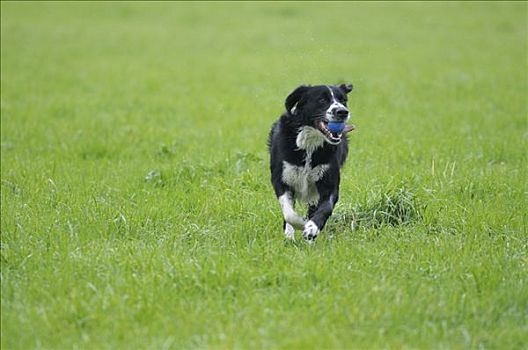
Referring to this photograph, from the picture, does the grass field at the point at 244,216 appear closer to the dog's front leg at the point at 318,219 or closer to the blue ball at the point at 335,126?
the dog's front leg at the point at 318,219

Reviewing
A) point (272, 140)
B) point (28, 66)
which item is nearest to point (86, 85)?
point (28, 66)

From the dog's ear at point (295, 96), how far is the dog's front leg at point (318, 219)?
858 millimetres

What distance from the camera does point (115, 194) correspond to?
26.0 ft

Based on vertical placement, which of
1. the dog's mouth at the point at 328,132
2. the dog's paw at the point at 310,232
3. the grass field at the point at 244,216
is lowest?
the grass field at the point at 244,216

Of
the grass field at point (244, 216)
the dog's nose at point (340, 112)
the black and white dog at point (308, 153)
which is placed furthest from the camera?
the black and white dog at point (308, 153)

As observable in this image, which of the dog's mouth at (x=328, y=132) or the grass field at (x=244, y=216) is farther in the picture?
the dog's mouth at (x=328, y=132)

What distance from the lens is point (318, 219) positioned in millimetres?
6176

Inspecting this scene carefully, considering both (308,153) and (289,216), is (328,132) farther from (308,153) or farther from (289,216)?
(289,216)

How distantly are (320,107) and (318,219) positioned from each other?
0.96 metres

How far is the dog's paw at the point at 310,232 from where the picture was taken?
6078 millimetres

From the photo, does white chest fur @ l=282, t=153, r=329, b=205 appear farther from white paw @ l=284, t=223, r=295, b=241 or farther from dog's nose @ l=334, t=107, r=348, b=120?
dog's nose @ l=334, t=107, r=348, b=120

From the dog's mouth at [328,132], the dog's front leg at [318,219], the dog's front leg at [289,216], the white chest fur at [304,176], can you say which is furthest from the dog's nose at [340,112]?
the dog's front leg at [289,216]

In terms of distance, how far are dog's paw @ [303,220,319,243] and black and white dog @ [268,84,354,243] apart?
0.17 meters

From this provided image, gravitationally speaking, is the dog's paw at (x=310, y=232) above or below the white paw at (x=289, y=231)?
above
